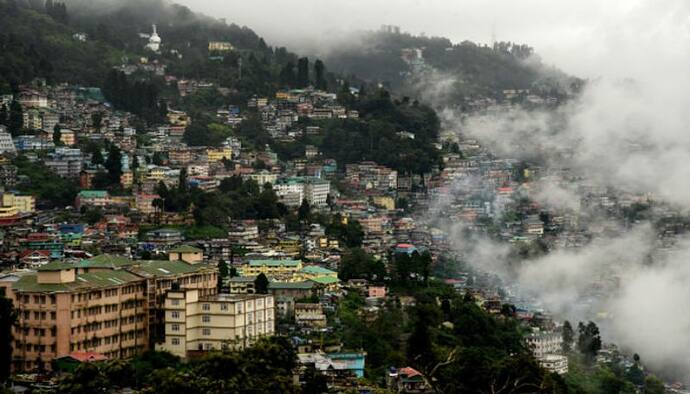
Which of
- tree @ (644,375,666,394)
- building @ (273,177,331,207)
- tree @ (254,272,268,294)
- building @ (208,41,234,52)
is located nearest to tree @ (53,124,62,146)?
building @ (273,177,331,207)

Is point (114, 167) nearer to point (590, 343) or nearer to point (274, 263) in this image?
point (274, 263)

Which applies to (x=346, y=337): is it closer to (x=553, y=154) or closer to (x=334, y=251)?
(x=334, y=251)

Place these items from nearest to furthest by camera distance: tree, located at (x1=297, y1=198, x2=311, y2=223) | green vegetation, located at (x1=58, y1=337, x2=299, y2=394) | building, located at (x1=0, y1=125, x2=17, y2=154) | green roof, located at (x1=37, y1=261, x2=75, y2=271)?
green vegetation, located at (x1=58, y1=337, x2=299, y2=394)
green roof, located at (x1=37, y1=261, x2=75, y2=271)
tree, located at (x1=297, y1=198, x2=311, y2=223)
building, located at (x1=0, y1=125, x2=17, y2=154)

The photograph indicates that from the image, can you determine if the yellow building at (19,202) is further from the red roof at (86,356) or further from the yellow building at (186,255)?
the red roof at (86,356)

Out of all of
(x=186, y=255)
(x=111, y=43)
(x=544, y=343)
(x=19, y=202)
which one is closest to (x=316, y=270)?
(x=544, y=343)

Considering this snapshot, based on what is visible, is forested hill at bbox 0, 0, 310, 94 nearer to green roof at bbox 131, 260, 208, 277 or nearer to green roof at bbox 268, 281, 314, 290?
green roof at bbox 268, 281, 314, 290

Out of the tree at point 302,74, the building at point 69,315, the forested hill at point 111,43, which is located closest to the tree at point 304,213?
the forested hill at point 111,43
